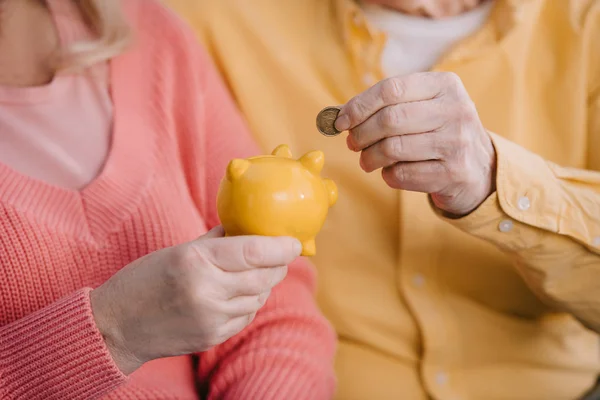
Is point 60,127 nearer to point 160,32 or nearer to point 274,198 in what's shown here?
point 160,32

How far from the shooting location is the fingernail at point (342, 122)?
30.8 inches

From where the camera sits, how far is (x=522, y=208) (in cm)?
90

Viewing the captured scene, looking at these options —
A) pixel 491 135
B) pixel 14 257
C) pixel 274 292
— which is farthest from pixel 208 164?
pixel 491 135

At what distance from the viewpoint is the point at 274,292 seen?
985 mm

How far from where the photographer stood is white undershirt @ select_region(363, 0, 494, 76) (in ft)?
3.62

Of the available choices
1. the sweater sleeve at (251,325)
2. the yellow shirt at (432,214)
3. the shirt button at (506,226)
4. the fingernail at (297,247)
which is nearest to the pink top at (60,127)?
the sweater sleeve at (251,325)

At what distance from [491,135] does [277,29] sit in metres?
0.48

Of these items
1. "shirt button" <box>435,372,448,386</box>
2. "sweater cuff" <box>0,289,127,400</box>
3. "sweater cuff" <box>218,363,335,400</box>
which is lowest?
"shirt button" <box>435,372,448,386</box>

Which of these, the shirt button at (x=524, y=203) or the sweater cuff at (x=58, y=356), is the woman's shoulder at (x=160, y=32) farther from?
the shirt button at (x=524, y=203)

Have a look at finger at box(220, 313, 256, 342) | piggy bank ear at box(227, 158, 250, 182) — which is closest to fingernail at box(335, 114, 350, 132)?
piggy bank ear at box(227, 158, 250, 182)

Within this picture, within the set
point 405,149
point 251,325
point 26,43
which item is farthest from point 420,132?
point 26,43

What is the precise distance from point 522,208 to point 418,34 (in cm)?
39

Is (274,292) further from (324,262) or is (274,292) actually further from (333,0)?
(333,0)

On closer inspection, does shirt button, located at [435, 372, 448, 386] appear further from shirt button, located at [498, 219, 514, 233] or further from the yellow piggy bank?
the yellow piggy bank
